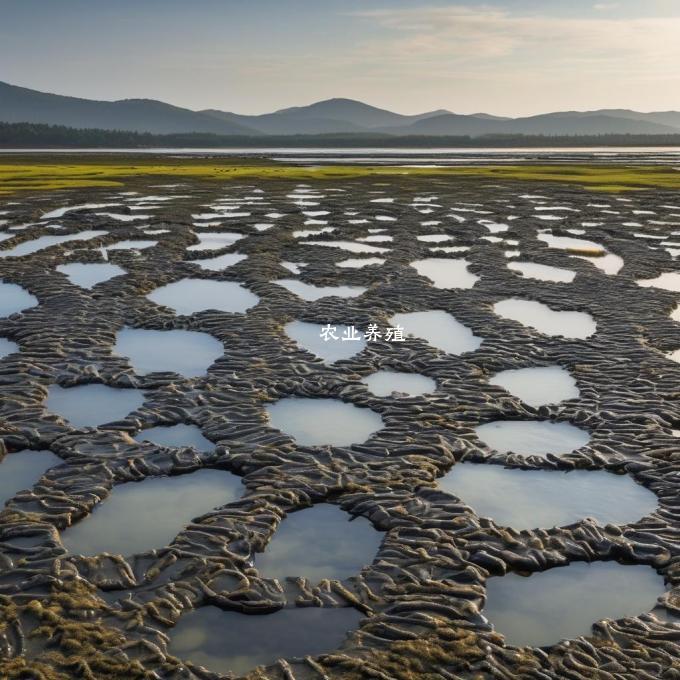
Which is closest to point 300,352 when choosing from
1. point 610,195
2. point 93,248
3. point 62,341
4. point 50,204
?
point 62,341

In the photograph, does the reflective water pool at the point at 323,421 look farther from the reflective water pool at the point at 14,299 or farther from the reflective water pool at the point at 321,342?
the reflective water pool at the point at 14,299

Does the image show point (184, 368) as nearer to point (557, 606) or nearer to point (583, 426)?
point (583, 426)

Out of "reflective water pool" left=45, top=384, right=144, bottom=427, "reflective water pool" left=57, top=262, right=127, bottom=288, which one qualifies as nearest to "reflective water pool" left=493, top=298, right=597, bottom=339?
Answer: "reflective water pool" left=45, top=384, right=144, bottom=427

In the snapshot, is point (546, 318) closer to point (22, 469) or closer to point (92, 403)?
point (92, 403)

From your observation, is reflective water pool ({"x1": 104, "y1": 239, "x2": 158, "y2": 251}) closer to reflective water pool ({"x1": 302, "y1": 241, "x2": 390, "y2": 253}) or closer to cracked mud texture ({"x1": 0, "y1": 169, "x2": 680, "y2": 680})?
cracked mud texture ({"x1": 0, "y1": 169, "x2": 680, "y2": 680})

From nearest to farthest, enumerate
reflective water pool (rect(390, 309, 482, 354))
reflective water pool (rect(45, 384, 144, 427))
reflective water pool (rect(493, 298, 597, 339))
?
reflective water pool (rect(45, 384, 144, 427)), reflective water pool (rect(390, 309, 482, 354)), reflective water pool (rect(493, 298, 597, 339))

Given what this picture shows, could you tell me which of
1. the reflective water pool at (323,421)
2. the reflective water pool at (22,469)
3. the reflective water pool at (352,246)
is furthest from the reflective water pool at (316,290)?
the reflective water pool at (22,469)
